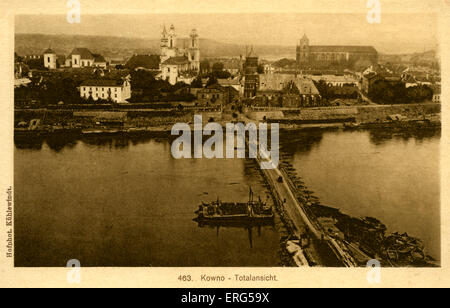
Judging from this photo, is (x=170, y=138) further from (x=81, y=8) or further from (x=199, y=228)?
(x=81, y=8)

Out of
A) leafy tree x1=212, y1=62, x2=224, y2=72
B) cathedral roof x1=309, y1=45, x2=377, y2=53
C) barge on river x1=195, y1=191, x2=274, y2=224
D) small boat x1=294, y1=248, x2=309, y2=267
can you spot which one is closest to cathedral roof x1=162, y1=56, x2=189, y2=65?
leafy tree x1=212, y1=62, x2=224, y2=72

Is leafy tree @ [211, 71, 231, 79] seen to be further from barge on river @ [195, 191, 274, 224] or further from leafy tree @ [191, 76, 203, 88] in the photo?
barge on river @ [195, 191, 274, 224]

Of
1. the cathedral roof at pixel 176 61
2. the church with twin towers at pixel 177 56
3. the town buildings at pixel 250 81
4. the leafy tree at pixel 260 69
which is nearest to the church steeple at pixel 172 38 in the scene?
the church with twin towers at pixel 177 56

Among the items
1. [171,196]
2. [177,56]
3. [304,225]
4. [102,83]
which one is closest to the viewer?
[304,225]

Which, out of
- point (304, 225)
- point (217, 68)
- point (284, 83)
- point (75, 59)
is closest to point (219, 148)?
point (217, 68)

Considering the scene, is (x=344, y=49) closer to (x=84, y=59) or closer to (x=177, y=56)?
(x=177, y=56)
